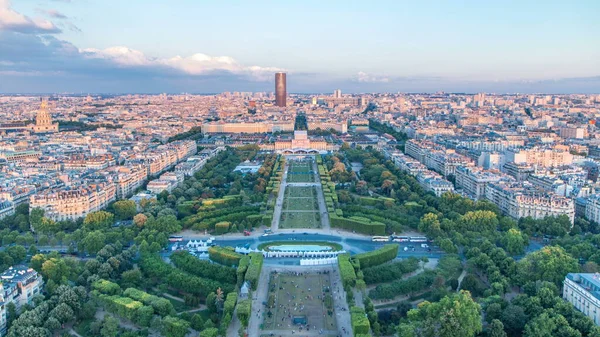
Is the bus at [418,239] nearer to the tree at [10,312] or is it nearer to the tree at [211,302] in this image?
the tree at [211,302]

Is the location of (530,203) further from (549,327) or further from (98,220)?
(98,220)

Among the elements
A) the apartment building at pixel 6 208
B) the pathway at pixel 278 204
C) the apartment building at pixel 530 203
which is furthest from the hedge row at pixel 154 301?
the apartment building at pixel 530 203

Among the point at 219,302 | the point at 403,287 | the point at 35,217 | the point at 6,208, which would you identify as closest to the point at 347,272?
the point at 403,287

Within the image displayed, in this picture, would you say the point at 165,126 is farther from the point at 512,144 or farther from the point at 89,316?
the point at 89,316

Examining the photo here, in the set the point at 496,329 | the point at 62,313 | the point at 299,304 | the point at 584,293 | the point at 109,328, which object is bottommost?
the point at 299,304

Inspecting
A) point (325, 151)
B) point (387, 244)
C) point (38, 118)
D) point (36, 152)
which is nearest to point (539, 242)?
point (387, 244)
